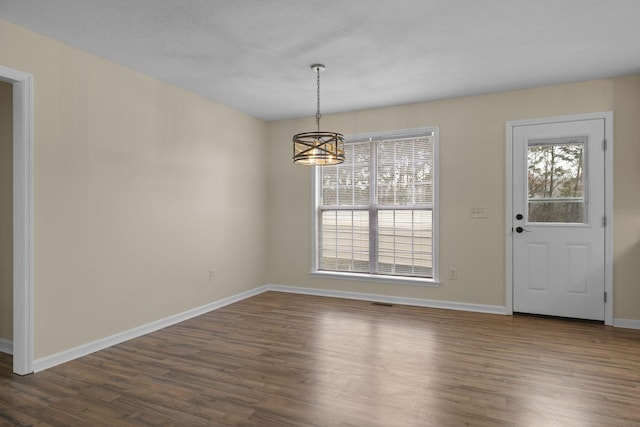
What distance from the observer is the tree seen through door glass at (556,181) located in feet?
13.5

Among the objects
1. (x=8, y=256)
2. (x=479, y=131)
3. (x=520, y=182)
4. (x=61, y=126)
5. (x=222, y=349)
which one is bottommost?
(x=222, y=349)

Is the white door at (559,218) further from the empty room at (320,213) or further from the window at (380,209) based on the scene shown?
the window at (380,209)

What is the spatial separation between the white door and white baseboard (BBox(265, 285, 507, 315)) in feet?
1.04

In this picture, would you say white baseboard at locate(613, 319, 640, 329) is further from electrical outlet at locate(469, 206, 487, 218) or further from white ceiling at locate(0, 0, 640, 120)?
white ceiling at locate(0, 0, 640, 120)

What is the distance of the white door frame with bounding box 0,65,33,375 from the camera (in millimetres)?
2805

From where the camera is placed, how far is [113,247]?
3.49 m

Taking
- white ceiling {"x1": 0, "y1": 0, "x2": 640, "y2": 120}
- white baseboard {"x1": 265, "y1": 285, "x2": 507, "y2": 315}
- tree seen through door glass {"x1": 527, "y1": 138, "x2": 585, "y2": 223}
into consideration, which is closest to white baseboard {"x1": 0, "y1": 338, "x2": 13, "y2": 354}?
white ceiling {"x1": 0, "y1": 0, "x2": 640, "y2": 120}

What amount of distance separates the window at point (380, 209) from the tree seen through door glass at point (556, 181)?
3.62 ft

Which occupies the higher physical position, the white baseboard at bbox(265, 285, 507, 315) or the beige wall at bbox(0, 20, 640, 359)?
the beige wall at bbox(0, 20, 640, 359)

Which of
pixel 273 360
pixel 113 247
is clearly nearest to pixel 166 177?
pixel 113 247

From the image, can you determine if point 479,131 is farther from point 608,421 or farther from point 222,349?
point 222,349

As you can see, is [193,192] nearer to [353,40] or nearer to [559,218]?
[353,40]

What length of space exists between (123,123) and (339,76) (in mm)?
2165

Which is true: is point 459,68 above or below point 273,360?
above
